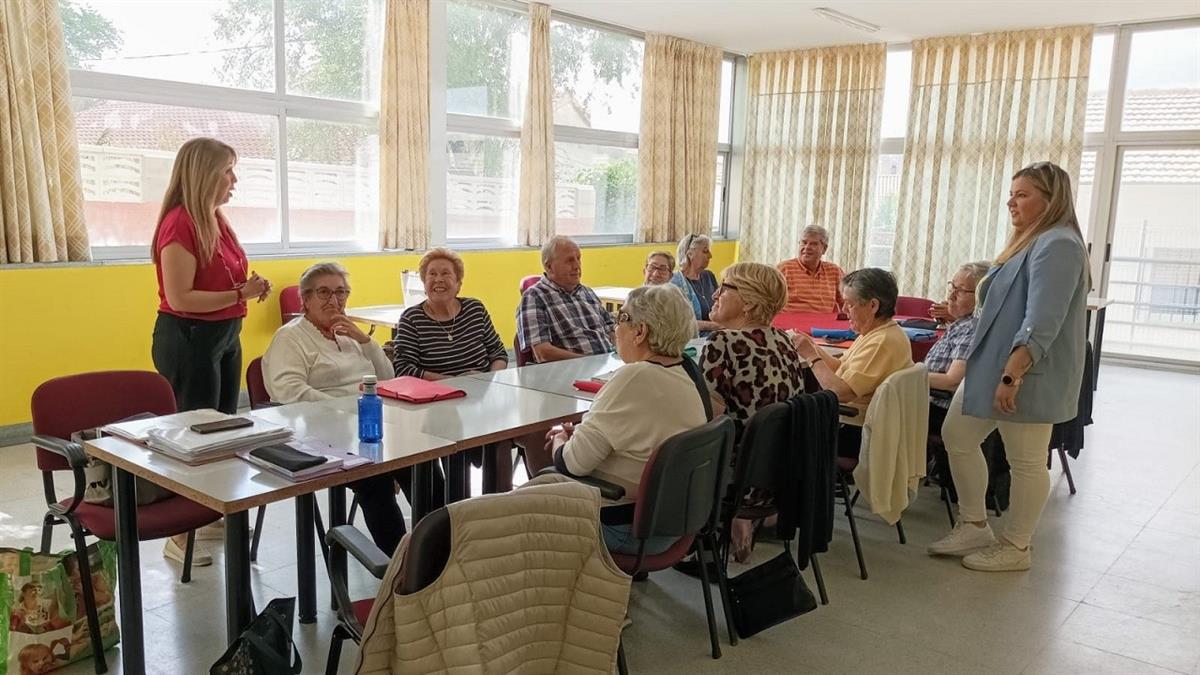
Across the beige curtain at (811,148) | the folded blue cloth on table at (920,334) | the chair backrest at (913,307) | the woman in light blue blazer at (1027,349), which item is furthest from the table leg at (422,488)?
the beige curtain at (811,148)

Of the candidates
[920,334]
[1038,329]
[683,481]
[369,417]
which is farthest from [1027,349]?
[369,417]

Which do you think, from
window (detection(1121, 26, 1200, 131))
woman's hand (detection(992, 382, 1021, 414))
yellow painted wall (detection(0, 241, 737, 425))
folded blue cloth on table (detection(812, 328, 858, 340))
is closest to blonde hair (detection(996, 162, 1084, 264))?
woman's hand (detection(992, 382, 1021, 414))

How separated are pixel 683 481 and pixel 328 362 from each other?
1556mm

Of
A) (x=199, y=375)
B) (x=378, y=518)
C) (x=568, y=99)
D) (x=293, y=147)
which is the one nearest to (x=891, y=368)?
(x=378, y=518)

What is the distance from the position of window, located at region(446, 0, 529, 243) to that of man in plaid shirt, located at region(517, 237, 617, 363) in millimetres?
3128

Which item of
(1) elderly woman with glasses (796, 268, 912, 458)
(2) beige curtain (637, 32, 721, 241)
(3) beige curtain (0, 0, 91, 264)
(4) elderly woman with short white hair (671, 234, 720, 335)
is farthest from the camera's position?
(2) beige curtain (637, 32, 721, 241)

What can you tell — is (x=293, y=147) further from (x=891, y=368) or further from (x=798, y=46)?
(x=798, y=46)

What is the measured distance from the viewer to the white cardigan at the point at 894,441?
10.5ft

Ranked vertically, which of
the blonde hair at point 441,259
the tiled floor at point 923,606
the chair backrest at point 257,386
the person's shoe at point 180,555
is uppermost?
the blonde hair at point 441,259

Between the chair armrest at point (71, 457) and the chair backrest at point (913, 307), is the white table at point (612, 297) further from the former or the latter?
the chair armrest at point (71, 457)

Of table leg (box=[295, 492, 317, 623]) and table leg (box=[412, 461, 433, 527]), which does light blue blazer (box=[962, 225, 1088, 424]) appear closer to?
table leg (box=[412, 461, 433, 527])

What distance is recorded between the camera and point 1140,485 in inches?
181

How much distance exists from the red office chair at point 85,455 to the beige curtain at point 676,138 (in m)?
6.36

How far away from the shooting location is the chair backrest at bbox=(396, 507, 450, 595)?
5.16ft
